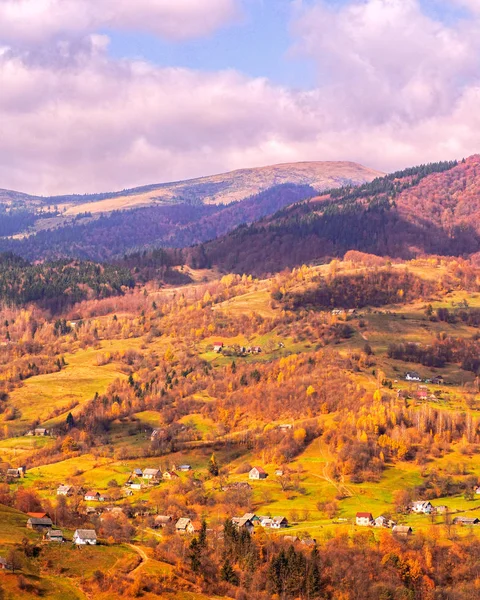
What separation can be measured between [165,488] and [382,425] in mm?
49975

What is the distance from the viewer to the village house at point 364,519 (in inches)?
5765

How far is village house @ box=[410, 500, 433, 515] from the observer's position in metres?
155

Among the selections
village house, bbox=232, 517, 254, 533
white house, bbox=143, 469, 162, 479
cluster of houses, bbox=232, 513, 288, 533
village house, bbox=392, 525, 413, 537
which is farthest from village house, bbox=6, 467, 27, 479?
village house, bbox=392, 525, 413, 537

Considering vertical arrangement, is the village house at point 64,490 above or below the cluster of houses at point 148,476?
above

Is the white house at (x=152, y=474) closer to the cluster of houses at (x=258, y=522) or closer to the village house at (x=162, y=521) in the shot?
the village house at (x=162, y=521)

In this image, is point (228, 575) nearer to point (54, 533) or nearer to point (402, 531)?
point (54, 533)

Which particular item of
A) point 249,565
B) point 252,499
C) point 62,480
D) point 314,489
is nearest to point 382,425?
point 314,489

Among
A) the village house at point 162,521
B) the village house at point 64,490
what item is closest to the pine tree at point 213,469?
the village house at point 64,490

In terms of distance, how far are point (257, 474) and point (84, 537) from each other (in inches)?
2389

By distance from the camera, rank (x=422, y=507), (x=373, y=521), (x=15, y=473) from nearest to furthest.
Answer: (x=373, y=521) < (x=422, y=507) < (x=15, y=473)

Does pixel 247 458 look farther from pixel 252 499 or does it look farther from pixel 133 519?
pixel 133 519

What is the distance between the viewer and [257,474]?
180 m

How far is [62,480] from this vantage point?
7077 inches

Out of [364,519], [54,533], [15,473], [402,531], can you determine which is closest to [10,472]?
[15,473]
